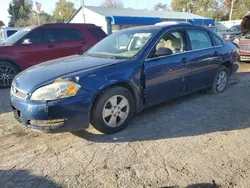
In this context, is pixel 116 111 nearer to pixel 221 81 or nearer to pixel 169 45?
pixel 169 45

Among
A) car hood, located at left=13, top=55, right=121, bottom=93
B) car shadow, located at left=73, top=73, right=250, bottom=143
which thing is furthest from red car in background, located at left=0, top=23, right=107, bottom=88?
car shadow, located at left=73, top=73, right=250, bottom=143

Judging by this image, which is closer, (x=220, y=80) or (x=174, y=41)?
(x=174, y=41)

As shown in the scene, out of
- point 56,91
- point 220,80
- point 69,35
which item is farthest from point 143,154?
point 69,35

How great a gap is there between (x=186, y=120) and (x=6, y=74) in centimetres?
527

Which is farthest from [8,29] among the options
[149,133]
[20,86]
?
Answer: [149,133]

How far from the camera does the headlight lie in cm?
318

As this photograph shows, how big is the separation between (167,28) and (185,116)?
5.15 feet

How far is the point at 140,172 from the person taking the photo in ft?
9.20

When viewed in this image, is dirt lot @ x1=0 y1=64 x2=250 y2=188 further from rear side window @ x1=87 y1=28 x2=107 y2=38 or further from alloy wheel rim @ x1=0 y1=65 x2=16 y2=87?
rear side window @ x1=87 y1=28 x2=107 y2=38

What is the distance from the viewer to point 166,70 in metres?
4.21

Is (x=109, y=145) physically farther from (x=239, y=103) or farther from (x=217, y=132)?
(x=239, y=103)

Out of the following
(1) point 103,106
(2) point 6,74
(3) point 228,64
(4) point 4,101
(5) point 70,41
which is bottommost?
(4) point 4,101

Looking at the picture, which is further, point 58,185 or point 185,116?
point 185,116

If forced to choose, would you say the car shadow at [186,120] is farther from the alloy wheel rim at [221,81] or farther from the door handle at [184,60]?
the door handle at [184,60]
